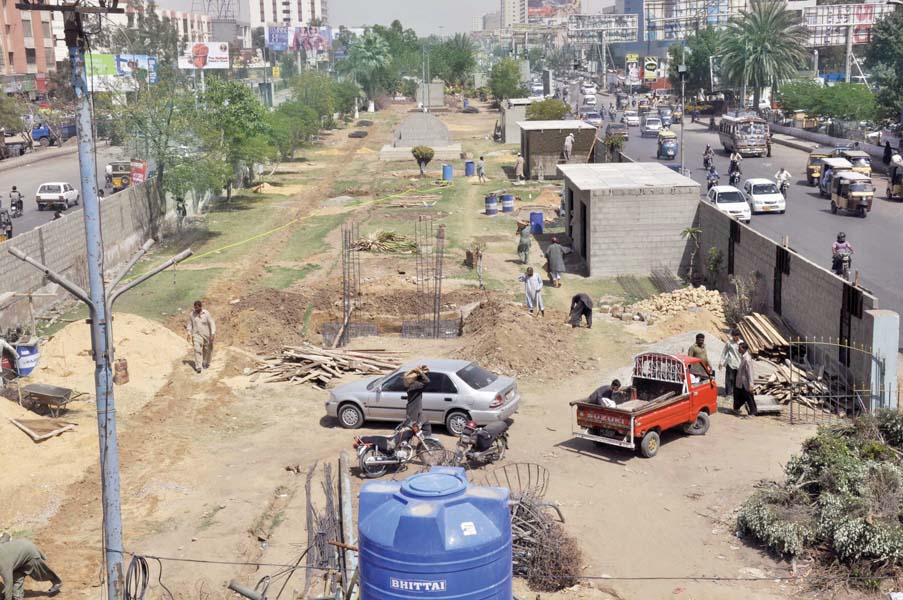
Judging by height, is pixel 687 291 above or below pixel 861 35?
below

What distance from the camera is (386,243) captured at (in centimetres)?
3669

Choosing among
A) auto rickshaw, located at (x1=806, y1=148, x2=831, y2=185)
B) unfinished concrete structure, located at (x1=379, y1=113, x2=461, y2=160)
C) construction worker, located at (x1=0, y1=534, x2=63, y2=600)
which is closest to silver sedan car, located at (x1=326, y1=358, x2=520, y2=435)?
construction worker, located at (x1=0, y1=534, x2=63, y2=600)

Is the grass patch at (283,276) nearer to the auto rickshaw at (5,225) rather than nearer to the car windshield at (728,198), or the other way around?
the auto rickshaw at (5,225)

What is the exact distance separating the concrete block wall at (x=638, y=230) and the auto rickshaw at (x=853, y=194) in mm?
13349

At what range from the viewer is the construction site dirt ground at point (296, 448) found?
13.8 meters

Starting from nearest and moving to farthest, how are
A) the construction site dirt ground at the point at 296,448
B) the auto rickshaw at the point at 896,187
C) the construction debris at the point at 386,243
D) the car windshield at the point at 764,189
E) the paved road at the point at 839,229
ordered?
the construction site dirt ground at the point at 296,448
the paved road at the point at 839,229
the construction debris at the point at 386,243
the car windshield at the point at 764,189
the auto rickshaw at the point at 896,187

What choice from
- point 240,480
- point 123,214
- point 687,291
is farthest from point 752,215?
point 240,480

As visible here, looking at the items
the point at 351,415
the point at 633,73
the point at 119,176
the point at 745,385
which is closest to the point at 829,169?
the point at 745,385

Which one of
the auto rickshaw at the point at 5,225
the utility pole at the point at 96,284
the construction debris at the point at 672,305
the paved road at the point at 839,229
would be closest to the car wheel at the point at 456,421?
the utility pole at the point at 96,284

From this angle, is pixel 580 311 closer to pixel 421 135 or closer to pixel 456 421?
pixel 456 421

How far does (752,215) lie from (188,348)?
1082 inches

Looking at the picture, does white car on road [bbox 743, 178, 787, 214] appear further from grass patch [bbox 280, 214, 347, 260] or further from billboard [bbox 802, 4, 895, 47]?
billboard [bbox 802, 4, 895, 47]

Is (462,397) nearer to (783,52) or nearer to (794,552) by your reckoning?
(794,552)

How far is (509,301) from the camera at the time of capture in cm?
2866
